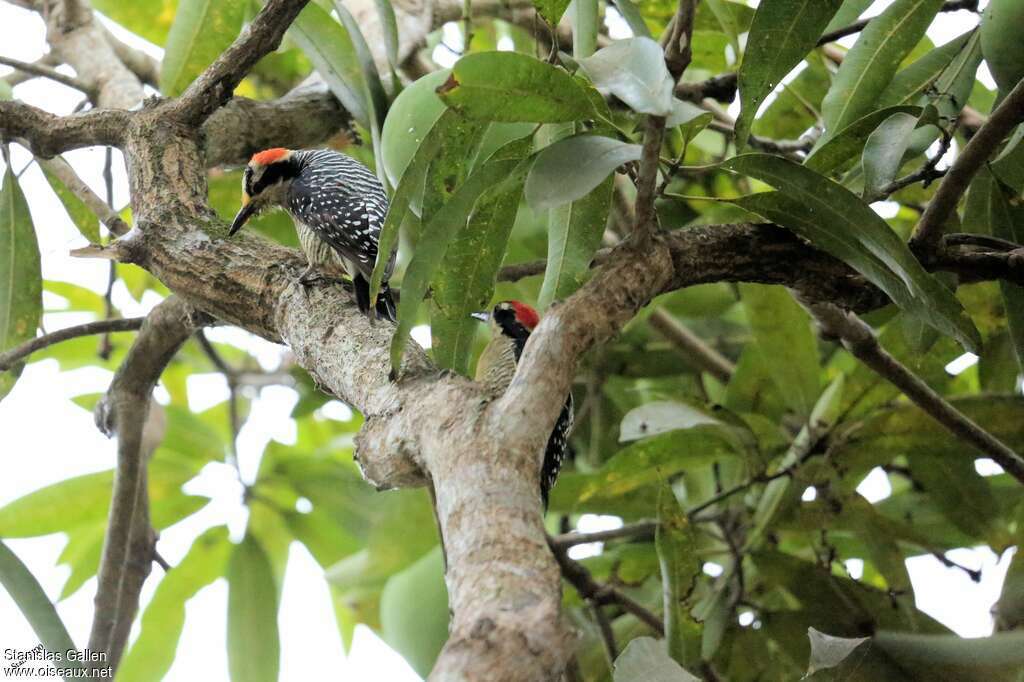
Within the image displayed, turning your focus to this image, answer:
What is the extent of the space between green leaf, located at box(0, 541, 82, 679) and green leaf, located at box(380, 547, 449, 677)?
0.66 metres

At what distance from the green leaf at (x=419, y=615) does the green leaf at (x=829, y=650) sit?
922 mm

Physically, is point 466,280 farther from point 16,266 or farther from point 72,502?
point 72,502

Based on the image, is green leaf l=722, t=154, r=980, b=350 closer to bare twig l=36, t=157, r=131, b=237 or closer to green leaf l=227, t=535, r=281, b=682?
bare twig l=36, t=157, r=131, b=237

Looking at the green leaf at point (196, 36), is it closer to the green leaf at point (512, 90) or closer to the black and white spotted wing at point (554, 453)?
the black and white spotted wing at point (554, 453)

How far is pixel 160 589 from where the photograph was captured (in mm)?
3014

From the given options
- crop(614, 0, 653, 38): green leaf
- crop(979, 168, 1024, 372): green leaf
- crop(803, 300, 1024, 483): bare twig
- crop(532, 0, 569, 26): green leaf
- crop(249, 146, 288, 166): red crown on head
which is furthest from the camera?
crop(249, 146, 288, 166): red crown on head

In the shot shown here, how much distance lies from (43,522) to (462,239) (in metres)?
2.08

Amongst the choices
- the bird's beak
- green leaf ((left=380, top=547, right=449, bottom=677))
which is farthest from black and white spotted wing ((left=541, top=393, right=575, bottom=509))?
the bird's beak

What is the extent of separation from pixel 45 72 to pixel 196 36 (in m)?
0.57

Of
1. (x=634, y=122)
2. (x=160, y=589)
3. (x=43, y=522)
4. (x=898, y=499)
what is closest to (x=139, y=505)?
(x=160, y=589)

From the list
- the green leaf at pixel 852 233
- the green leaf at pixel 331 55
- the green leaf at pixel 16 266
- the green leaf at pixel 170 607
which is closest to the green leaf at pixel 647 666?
the green leaf at pixel 852 233

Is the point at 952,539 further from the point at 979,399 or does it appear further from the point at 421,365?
the point at 421,365

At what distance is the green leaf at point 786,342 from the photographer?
252cm

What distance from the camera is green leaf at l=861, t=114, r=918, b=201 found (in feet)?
5.21
